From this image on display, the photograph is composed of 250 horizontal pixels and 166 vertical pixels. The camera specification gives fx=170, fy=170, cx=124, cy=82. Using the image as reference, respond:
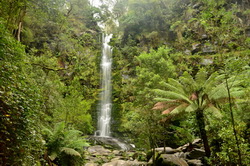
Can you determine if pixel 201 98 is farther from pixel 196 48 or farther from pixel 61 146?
pixel 196 48

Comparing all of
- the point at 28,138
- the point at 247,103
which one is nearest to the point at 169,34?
the point at 247,103

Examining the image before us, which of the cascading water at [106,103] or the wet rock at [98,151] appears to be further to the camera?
the cascading water at [106,103]

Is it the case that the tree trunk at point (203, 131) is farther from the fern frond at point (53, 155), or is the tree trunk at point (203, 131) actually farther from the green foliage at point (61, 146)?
the fern frond at point (53, 155)

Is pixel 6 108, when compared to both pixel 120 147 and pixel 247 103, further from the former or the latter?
pixel 120 147

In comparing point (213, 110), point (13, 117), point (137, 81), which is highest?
point (137, 81)

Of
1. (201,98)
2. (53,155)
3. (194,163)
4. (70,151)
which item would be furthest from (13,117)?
(194,163)

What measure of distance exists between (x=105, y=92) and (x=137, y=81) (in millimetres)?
8741

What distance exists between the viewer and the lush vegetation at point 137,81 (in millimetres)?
2916

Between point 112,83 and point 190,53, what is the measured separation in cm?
971

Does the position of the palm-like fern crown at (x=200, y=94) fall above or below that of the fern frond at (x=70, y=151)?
above

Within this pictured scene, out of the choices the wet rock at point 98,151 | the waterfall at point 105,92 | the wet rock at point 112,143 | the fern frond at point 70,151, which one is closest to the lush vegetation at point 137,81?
the fern frond at point 70,151

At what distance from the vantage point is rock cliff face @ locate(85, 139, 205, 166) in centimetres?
674

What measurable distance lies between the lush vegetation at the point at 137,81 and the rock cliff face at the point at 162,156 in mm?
604

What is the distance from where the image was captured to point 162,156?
6961 millimetres
